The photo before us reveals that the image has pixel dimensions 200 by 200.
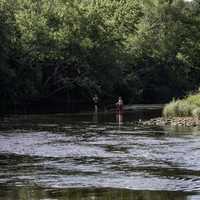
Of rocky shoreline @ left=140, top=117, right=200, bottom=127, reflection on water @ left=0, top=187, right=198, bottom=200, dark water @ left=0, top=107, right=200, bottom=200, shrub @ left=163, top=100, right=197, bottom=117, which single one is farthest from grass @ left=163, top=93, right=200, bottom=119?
reflection on water @ left=0, top=187, right=198, bottom=200

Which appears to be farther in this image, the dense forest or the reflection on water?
the dense forest

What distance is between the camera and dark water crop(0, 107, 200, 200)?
1859 cm

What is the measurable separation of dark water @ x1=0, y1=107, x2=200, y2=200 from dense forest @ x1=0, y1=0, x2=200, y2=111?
30096 mm

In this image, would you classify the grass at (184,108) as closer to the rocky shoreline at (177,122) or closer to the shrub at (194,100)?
the shrub at (194,100)

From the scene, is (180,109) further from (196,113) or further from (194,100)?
(196,113)

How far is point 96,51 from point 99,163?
5805 centimetres

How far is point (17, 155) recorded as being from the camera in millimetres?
27969

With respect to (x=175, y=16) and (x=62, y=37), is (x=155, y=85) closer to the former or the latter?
(x=175, y=16)

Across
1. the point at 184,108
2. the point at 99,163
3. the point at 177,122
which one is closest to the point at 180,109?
the point at 184,108

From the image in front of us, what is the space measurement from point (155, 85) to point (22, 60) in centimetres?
3200

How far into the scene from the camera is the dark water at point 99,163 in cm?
1859

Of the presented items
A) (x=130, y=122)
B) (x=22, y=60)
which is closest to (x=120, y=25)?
(x=22, y=60)

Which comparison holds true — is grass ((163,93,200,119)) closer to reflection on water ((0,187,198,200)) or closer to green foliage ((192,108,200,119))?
green foliage ((192,108,200,119))

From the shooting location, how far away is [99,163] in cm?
2511
